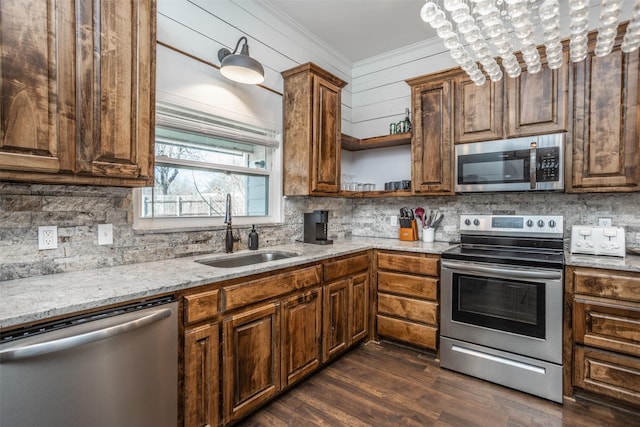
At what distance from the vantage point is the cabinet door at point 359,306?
107 inches

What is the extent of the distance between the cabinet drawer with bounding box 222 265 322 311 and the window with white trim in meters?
0.80

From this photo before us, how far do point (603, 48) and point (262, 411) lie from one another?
9.39ft

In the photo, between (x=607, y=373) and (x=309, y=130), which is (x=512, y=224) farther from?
(x=309, y=130)

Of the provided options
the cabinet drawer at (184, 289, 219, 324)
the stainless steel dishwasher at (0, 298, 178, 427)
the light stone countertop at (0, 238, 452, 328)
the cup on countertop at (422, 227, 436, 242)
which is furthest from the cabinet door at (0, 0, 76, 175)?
the cup on countertop at (422, 227, 436, 242)

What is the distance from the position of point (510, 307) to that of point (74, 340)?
100 inches

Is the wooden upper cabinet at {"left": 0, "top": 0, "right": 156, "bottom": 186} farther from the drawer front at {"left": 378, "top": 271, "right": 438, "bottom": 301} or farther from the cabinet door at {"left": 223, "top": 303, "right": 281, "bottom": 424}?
the drawer front at {"left": 378, "top": 271, "right": 438, "bottom": 301}

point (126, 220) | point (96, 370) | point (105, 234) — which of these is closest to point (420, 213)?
point (126, 220)

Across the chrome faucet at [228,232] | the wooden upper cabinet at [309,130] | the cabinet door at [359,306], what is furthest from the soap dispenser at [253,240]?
the cabinet door at [359,306]

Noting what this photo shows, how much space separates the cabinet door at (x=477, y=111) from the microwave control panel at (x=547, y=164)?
34 centimetres

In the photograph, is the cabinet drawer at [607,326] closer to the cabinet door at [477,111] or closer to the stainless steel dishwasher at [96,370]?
the cabinet door at [477,111]

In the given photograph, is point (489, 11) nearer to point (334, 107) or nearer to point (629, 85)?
point (629, 85)

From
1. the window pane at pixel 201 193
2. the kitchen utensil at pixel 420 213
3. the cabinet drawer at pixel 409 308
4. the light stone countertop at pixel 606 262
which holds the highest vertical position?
the window pane at pixel 201 193

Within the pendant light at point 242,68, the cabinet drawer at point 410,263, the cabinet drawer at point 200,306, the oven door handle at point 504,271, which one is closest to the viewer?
the cabinet drawer at point 200,306

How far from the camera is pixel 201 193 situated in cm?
247
